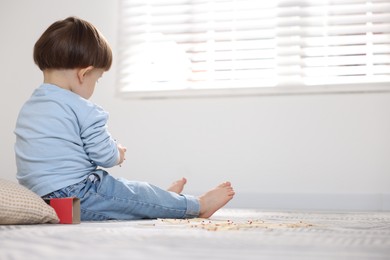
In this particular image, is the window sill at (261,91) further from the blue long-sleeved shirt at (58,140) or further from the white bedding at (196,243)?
the white bedding at (196,243)

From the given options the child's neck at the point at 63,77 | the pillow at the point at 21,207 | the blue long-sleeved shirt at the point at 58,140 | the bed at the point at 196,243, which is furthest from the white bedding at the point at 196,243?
the child's neck at the point at 63,77

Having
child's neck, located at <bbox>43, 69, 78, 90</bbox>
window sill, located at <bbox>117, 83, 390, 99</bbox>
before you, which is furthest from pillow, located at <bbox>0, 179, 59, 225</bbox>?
window sill, located at <bbox>117, 83, 390, 99</bbox>

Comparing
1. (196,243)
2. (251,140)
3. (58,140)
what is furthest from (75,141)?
(251,140)

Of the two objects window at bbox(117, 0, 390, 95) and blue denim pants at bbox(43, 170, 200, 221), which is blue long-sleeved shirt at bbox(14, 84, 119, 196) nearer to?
blue denim pants at bbox(43, 170, 200, 221)

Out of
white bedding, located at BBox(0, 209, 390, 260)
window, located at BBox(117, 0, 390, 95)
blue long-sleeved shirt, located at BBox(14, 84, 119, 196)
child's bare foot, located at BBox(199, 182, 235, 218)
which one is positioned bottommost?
child's bare foot, located at BBox(199, 182, 235, 218)

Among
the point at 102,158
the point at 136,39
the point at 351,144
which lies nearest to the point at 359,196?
the point at 351,144

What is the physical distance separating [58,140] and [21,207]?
291 millimetres

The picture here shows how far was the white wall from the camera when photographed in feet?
10.3

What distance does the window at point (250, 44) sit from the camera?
3189mm

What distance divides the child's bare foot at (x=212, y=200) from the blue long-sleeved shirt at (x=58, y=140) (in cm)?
34

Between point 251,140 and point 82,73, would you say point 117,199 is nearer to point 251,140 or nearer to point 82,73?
point 82,73

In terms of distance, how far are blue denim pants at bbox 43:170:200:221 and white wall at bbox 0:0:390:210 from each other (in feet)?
4.12

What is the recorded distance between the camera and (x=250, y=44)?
130 inches

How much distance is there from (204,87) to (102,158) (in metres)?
1.53
